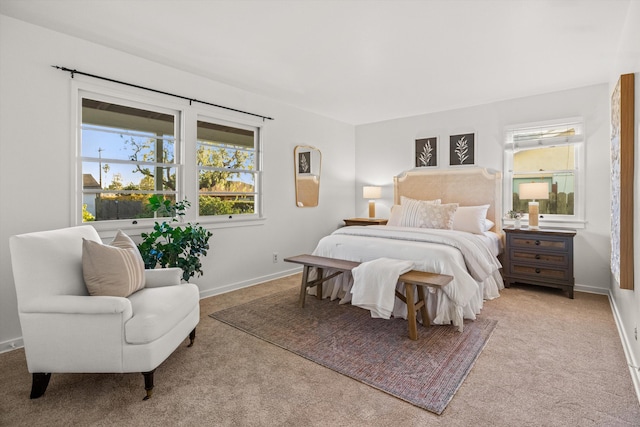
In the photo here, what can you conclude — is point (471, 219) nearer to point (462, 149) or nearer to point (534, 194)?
point (534, 194)

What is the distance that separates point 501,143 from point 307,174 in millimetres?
2794

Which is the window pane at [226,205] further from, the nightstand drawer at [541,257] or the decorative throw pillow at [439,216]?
the nightstand drawer at [541,257]

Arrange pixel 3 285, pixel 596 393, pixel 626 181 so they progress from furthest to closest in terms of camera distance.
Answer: pixel 3 285 < pixel 626 181 < pixel 596 393

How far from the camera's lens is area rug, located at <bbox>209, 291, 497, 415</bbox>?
6.70 ft

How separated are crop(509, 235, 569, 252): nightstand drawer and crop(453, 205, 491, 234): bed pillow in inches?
14.8

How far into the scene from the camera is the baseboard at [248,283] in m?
3.88

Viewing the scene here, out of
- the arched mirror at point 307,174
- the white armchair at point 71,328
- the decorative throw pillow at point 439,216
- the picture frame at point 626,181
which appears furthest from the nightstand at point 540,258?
the white armchair at point 71,328

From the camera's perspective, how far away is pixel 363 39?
2.88 meters

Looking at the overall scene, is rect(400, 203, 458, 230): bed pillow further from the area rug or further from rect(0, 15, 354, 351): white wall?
rect(0, 15, 354, 351): white wall

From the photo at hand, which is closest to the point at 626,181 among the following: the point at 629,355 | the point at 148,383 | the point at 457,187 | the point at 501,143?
the point at 629,355

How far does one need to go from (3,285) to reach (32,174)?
2.87 feet

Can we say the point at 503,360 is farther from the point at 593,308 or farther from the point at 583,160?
the point at 583,160

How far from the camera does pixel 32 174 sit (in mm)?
2666

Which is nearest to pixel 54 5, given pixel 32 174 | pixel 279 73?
pixel 32 174
